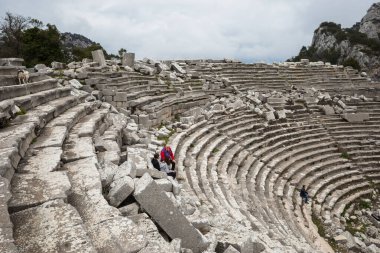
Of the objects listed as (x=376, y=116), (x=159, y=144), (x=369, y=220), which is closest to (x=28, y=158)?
(x=159, y=144)

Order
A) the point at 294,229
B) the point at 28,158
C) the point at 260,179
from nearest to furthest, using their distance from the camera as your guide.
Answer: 1. the point at 28,158
2. the point at 294,229
3. the point at 260,179

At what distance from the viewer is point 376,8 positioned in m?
70.1

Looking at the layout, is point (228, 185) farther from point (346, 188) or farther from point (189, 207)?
point (346, 188)

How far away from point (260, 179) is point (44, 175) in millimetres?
8971

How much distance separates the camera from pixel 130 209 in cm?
456

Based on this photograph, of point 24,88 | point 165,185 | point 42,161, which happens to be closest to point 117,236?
point 42,161

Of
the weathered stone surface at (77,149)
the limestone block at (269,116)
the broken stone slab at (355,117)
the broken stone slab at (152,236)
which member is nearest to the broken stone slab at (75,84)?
the weathered stone surface at (77,149)

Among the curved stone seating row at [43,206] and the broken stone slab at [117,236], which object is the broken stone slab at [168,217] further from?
the curved stone seating row at [43,206]

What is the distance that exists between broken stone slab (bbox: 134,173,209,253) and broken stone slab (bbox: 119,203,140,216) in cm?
9

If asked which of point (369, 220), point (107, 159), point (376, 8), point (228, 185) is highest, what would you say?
point (376, 8)

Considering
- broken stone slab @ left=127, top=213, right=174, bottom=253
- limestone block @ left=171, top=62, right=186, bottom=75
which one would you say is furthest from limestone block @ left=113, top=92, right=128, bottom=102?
broken stone slab @ left=127, top=213, right=174, bottom=253

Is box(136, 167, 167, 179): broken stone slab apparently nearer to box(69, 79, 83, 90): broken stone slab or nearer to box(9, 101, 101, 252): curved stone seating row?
box(9, 101, 101, 252): curved stone seating row

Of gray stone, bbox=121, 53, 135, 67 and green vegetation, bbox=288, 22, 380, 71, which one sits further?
green vegetation, bbox=288, 22, 380, 71

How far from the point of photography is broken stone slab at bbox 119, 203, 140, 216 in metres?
4.51
